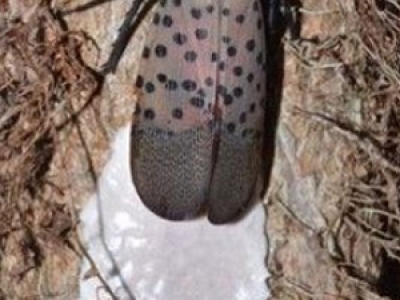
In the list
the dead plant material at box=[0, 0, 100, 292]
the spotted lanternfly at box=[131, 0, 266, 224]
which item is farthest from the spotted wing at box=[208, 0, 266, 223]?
the dead plant material at box=[0, 0, 100, 292]

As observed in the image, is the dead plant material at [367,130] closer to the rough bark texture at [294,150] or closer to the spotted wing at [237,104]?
the rough bark texture at [294,150]

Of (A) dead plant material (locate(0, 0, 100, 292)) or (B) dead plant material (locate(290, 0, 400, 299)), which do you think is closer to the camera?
(A) dead plant material (locate(0, 0, 100, 292))

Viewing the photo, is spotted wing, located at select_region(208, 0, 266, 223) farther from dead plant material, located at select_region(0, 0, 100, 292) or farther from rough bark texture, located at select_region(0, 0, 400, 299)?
dead plant material, located at select_region(0, 0, 100, 292)

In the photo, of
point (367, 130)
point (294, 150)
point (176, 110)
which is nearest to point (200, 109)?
point (176, 110)

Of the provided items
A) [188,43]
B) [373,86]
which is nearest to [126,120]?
[188,43]

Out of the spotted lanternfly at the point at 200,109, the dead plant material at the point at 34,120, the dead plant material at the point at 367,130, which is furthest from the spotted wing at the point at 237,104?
the dead plant material at the point at 34,120

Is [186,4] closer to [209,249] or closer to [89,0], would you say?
[89,0]
